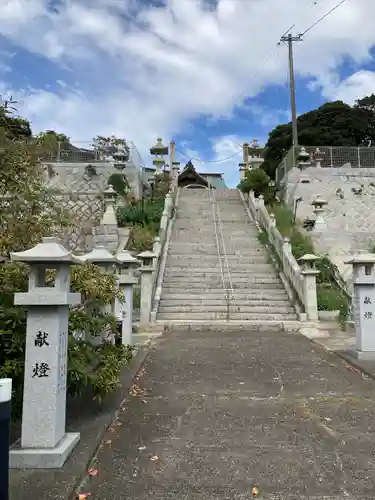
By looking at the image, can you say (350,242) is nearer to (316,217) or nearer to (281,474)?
(316,217)

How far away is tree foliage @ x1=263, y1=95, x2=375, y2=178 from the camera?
27.5 metres

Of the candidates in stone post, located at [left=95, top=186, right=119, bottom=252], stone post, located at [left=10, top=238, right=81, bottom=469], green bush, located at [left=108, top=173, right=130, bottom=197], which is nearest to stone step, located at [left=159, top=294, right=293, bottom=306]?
stone post, located at [left=95, top=186, right=119, bottom=252]

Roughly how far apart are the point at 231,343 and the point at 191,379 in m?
2.94

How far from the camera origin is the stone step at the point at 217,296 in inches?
478

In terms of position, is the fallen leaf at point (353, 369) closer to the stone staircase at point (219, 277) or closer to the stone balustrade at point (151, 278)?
the stone staircase at point (219, 277)

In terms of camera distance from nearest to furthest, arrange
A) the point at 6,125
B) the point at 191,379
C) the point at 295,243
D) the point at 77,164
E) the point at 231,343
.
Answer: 1. the point at 6,125
2. the point at 191,379
3. the point at 231,343
4. the point at 295,243
5. the point at 77,164

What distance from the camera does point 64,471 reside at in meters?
3.05

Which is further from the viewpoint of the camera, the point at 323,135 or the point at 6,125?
the point at 323,135

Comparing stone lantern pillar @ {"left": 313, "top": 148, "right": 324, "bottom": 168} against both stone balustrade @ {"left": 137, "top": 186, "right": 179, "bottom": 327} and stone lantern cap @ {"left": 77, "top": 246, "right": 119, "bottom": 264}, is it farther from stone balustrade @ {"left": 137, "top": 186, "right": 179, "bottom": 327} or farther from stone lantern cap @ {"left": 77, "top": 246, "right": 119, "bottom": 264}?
stone lantern cap @ {"left": 77, "top": 246, "right": 119, "bottom": 264}

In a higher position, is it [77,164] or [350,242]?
[77,164]

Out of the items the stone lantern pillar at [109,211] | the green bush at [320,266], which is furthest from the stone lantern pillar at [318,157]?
the stone lantern pillar at [109,211]

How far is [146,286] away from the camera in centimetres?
1121

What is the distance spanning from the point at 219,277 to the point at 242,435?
31.5 ft

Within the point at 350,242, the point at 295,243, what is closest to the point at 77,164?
the point at 295,243
